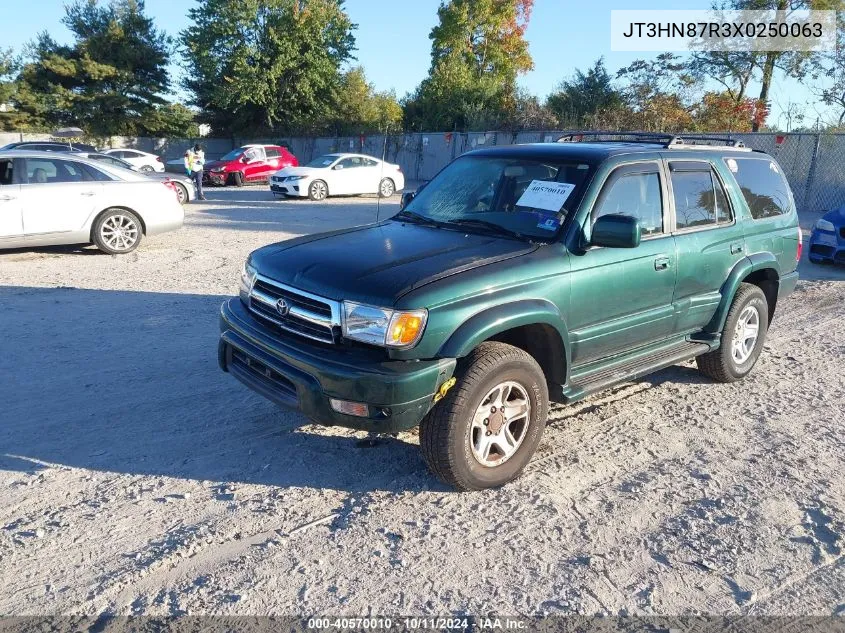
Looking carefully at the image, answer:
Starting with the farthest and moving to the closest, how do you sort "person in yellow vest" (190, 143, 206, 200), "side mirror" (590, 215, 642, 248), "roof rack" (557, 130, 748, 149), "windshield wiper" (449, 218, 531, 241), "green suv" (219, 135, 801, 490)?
"person in yellow vest" (190, 143, 206, 200), "roof rack" (557, 130, 748, 149), "windshield wiper" (449, 218, 531, 241), "side mirror" (590, 215, 642, 248), "green suv" (219, 135, 801, 490)

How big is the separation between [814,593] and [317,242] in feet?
10.7

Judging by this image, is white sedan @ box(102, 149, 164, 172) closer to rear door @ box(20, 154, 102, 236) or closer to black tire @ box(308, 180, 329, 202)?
black tire @ box(308, 180, 329, 202)

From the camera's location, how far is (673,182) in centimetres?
486

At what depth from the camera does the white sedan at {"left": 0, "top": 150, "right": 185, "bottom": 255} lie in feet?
31.1

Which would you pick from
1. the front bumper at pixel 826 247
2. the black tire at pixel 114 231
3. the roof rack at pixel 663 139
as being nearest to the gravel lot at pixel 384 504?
the roof rack at pixel 663 139

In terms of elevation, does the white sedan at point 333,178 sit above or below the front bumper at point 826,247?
above

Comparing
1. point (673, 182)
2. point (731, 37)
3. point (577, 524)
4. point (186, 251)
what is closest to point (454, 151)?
point (731, 37)

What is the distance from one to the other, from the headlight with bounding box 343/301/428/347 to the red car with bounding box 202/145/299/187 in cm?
2397

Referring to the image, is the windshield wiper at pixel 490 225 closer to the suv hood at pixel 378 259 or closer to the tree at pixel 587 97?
the suv hood at pixel 378 259

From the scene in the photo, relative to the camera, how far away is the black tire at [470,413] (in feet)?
11.8

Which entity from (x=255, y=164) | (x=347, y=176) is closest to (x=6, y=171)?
(x=347, y=176)

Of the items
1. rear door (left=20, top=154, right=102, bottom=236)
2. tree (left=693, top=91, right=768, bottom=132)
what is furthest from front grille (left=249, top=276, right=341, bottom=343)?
tree (left=693, top=91, right=768, bottom=132)

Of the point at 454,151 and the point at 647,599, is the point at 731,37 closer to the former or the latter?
the point at 454,151

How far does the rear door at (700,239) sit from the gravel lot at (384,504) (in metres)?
0.80
